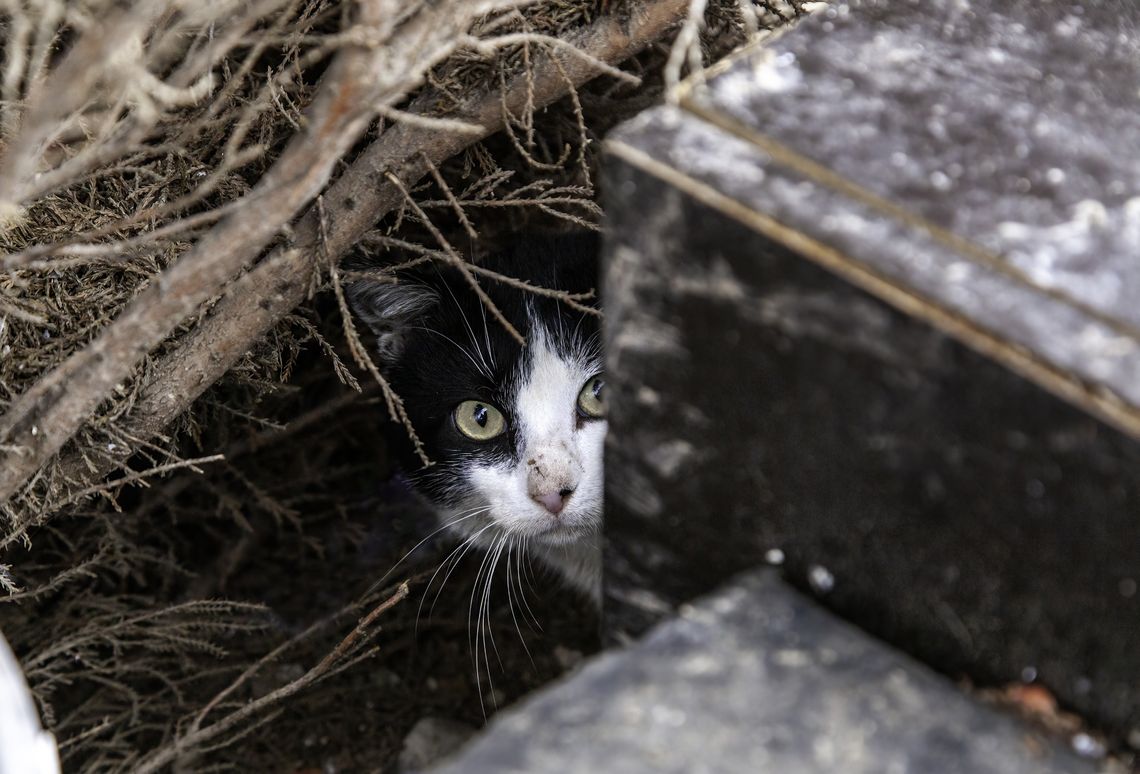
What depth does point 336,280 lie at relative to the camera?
5.42 feet

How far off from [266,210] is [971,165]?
2.44 feet

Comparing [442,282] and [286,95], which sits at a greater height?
[286,95]

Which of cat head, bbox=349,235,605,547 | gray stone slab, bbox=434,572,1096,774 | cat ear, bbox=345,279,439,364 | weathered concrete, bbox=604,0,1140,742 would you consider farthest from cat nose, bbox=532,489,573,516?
gray stone slab, bbox=434,572,1096,774

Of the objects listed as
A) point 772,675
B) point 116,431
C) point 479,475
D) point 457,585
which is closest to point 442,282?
point 479,475

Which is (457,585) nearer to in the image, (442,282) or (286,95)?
(442,282)

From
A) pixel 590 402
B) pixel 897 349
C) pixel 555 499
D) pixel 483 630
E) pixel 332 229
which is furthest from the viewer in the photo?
pixel 483 630

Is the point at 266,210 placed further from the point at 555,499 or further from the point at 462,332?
the point at 462,332

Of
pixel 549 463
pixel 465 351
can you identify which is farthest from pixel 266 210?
pixel 465 351

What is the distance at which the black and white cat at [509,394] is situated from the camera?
76.0 inches

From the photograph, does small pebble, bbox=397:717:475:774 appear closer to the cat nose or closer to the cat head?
the cat head

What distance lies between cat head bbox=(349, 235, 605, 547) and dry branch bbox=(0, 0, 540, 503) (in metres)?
0.67

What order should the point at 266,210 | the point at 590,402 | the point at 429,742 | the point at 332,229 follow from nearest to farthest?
the point at 266,210 < the point at 332,229 < the point at 590,402 < the point at 429,742

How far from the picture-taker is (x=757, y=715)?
3.21 feet

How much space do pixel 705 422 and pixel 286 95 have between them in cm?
106
